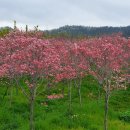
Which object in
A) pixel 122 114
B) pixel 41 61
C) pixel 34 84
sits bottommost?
pixel 122 114

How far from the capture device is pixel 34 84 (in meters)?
14.5

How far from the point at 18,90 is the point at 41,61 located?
1443cm

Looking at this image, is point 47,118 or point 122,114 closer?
point 47,118

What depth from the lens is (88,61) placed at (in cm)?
1967

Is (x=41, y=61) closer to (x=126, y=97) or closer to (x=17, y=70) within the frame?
(x=17, y=70)

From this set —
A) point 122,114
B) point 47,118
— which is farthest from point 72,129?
point 122,114

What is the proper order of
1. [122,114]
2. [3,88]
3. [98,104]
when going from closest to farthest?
[122,114] < [98,104] < [3,88]

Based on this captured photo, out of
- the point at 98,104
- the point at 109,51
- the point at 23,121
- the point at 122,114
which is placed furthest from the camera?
the point at 98,104

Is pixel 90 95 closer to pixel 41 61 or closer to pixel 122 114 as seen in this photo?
pixel 122 114

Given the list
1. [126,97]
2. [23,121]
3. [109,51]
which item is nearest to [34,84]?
[109,51]

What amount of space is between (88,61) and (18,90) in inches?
398

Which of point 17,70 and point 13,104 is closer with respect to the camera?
point 17,70

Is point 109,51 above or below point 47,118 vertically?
above

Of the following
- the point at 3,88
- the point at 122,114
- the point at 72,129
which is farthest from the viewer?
the point at 3,88
